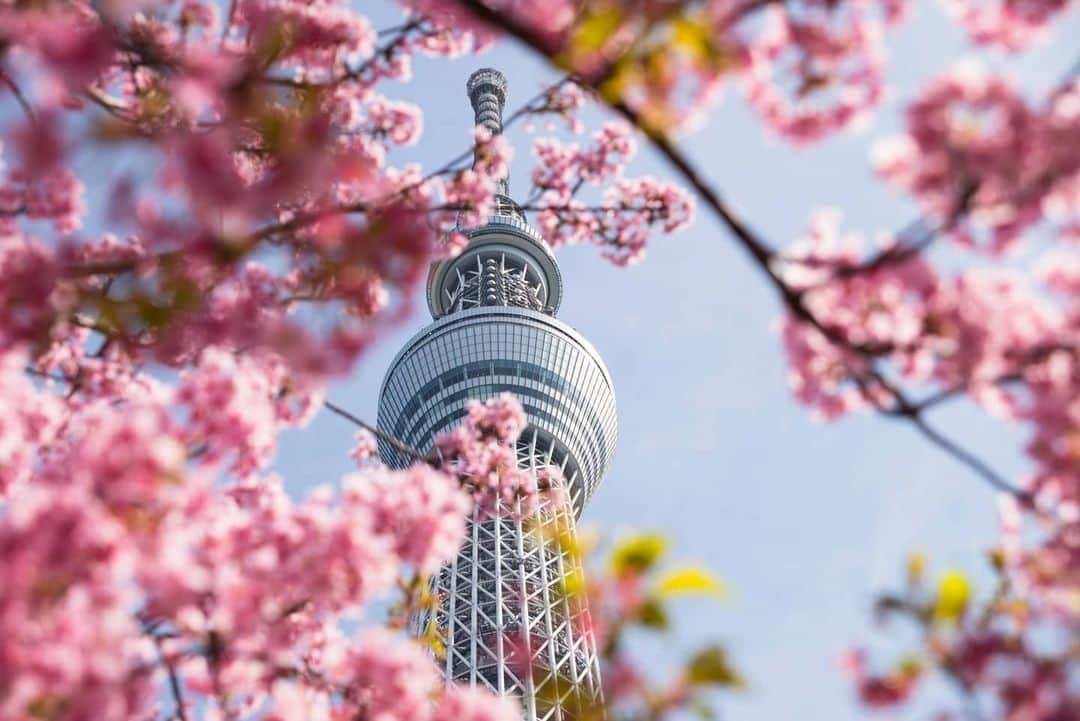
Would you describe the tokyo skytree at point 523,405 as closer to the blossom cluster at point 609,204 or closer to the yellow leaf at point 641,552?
the blossom cluster at point 609,204

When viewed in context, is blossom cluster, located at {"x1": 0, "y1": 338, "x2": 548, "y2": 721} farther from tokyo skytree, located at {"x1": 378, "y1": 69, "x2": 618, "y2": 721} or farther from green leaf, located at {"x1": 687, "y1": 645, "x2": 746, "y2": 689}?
tokyo skytree, located at {"x1": 378, "y1": 69, "x2": 618, "y2": 721}

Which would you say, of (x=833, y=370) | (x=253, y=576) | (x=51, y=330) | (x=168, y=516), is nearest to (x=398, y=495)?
(x=253, y=576)

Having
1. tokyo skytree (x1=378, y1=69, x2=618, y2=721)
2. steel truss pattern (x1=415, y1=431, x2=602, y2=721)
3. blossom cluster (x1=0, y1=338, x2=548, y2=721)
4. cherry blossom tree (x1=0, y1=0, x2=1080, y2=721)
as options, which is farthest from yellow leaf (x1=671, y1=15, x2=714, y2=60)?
tokyo skytree (x1=378, y1=69, x2=618, y2=721)

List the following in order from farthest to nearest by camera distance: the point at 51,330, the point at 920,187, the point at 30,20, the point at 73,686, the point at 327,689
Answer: the point at 327,689 < the point at 51,330 < the point at 30,20 < the point at 920,187 < the point at 73,686

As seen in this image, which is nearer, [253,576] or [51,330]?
[253,576]

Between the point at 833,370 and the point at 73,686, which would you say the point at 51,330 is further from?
the point at 833,370

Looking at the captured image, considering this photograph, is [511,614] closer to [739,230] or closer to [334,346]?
[334,346]

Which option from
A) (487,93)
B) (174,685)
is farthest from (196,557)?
(487,93)
